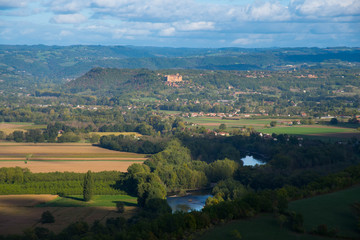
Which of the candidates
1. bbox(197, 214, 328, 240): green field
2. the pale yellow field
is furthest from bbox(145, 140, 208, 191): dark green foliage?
bbox(197, 214, 328, 240): green field

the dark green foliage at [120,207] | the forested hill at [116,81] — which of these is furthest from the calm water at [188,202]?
the forested hill at [116,81]

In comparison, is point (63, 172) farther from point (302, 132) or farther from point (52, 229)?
point (302, 132)

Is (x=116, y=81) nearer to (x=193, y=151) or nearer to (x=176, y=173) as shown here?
(x=193, y=151)

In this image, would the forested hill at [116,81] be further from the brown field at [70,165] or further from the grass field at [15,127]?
the brown field at [70,165]

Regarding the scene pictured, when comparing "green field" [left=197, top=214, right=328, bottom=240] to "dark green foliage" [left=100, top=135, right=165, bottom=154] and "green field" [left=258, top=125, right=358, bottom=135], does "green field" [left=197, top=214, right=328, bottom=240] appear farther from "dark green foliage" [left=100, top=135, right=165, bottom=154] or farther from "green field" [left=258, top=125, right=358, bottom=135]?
"green field" [left=258, top=125, right=358, bottom=135]

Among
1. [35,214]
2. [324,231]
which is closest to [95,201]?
[35,214]

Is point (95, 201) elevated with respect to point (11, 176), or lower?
lower
